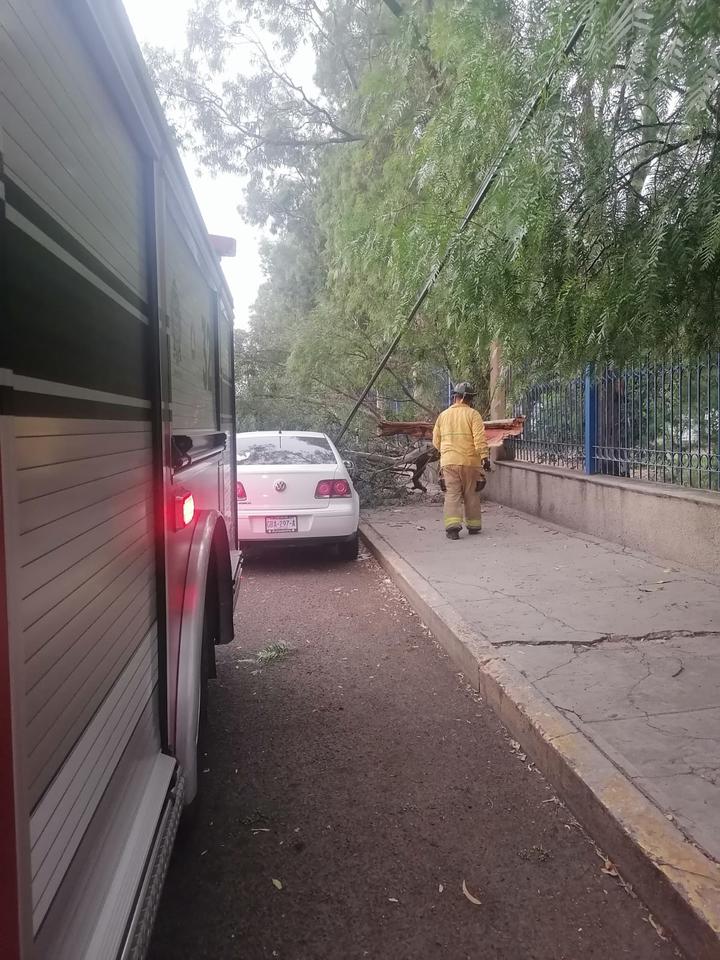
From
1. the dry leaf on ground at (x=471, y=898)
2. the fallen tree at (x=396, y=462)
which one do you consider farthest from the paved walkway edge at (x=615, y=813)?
the fallen tree at (x=396, y=462)

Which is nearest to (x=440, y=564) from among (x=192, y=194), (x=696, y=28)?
(x=192, y=194)

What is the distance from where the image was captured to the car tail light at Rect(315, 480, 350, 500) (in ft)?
25.5

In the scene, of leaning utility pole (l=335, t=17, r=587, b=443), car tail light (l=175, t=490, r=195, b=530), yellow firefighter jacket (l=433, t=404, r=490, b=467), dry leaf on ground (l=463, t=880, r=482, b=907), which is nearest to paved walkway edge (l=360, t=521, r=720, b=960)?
dry leaf on ground (l=463, t=880, r=482, b=907)

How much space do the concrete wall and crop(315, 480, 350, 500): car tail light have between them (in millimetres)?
2957

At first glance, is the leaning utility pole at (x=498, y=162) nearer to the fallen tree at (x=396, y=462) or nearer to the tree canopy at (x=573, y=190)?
the tree canopy at (x=573, y=190)

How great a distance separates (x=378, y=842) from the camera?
2.82 m

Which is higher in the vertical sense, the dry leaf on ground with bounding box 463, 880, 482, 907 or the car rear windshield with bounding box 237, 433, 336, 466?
the car rear windshield with bounding box 237, 433, 336, 466

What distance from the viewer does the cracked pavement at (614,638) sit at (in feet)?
10.1

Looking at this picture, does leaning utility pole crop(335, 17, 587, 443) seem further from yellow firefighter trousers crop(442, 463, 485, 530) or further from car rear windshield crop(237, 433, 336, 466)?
yellow firefighter trousers crop(442, 463, 485, 530)

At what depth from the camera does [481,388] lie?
12961 millimetres

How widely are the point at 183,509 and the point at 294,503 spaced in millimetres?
4981

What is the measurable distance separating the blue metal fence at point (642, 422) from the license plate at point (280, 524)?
2.65m

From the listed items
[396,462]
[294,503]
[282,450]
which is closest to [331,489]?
[294,503]

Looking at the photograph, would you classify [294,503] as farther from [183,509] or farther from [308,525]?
[183,509]
